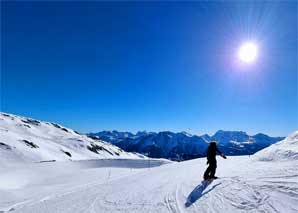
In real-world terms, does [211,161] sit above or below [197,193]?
above

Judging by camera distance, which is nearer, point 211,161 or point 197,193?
point 197,193

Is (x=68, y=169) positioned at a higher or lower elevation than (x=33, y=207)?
higher

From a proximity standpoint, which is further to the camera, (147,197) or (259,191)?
(147,197)

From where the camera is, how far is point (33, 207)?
866 centimetres

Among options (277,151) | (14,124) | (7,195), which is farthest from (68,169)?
(14,124)

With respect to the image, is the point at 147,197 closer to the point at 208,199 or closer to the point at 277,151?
the point at 208,199

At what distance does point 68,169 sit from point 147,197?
2082 centimetres

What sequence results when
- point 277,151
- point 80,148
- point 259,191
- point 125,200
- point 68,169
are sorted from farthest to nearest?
point 80,148
point 68,169
point 277,151
point 125,200
point 259,191

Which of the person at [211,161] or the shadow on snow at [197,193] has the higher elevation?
the person at [211,161]

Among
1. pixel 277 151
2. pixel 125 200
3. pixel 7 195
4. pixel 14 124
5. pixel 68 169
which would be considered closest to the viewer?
pixel 125 200

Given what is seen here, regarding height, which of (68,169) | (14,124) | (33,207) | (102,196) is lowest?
(33,207)

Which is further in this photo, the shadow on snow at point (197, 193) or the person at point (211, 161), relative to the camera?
the person at point (211, 161)

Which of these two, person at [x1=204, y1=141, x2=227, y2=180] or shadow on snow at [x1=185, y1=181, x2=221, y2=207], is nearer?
shadow on snow at [x1=185, y1=181, x2=221, y2=207]

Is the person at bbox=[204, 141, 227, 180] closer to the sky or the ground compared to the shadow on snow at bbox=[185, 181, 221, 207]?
closer to the sky
